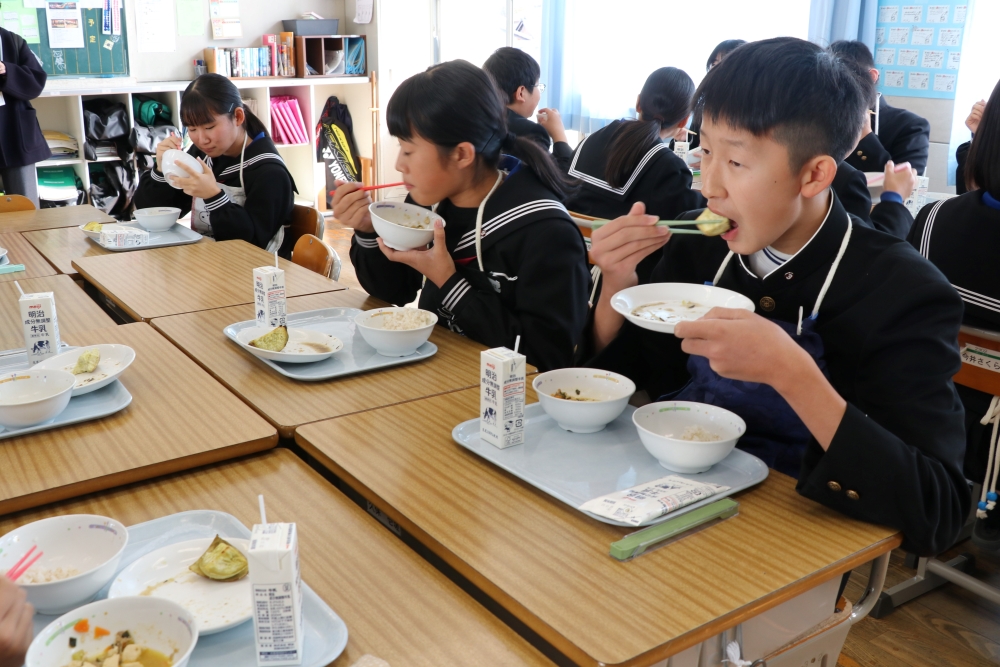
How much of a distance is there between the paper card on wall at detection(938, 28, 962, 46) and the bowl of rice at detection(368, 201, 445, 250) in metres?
3.13

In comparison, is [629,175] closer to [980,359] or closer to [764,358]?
[980,359]

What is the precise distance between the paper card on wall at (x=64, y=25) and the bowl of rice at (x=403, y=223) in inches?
167

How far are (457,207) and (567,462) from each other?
3.11 feet

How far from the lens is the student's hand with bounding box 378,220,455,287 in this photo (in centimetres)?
179

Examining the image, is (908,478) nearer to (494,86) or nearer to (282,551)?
(282,551)

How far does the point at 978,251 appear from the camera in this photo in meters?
1.91

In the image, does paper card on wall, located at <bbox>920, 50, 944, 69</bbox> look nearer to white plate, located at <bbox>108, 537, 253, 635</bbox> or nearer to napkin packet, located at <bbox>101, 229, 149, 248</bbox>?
napkin packet, located at <bbox>101, 229, 149, 248</bbox>

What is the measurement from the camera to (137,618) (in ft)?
2.62

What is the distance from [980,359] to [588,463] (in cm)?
97

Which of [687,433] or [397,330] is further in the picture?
[397,330]

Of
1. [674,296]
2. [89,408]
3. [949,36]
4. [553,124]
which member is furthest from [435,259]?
[949,36]

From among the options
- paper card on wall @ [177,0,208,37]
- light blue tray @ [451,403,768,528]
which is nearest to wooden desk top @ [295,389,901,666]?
light blue tray @ [451,403,768,528]

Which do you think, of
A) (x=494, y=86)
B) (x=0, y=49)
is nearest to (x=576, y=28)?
(x=0, y=49)

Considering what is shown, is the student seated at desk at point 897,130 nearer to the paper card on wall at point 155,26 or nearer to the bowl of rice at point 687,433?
the bowl of rice at point 687,433
